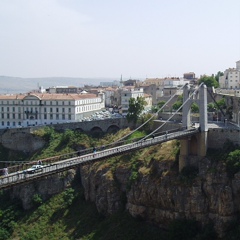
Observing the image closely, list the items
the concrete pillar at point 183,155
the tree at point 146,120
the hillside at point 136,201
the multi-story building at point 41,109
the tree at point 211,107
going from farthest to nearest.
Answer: the multi-story building at point 41,109
the tree at point 211,107
the tree at point 146,120
the concrete pillar at point 183,155
the hillside at point 136,201

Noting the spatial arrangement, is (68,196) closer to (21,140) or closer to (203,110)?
(21,140)

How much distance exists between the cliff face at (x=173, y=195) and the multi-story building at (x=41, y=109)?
796 inches

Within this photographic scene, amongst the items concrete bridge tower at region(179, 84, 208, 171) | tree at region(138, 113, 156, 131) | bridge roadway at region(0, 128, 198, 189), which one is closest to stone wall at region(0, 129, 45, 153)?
tree at region(138, 113, 156, 131)

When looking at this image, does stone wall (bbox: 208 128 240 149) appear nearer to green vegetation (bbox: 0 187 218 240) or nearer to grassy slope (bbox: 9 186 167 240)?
green vegetation (bbox: 0 187 218 240)

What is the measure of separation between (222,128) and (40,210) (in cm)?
1721

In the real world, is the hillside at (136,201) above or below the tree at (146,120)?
below

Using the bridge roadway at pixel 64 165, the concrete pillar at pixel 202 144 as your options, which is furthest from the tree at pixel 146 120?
Answer: the bridge roadway at pixel 64 165

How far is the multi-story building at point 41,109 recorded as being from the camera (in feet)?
184

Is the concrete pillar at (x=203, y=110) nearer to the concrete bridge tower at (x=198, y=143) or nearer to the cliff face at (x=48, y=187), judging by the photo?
the concrete bridge tower at (x=198, y=143)

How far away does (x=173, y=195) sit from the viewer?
32.3 metres

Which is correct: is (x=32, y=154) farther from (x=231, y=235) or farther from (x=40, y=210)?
(x=231, y=235)

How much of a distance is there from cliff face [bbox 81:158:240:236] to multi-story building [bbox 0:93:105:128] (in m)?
20.2

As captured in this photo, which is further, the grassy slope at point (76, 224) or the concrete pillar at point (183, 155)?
the concrete pillar at point (183, 155)

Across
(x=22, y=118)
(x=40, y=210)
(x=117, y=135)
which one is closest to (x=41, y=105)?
(x=22, y=118)
